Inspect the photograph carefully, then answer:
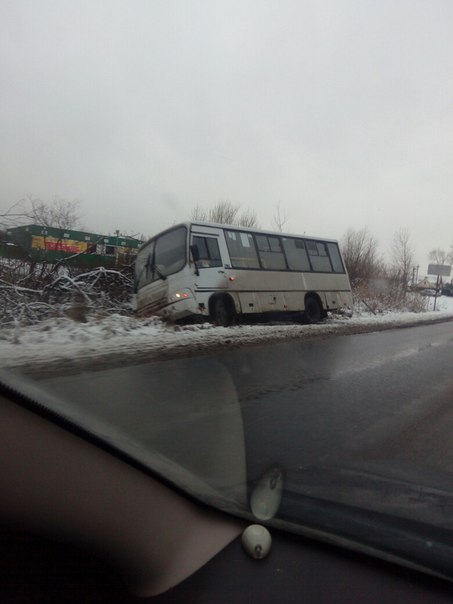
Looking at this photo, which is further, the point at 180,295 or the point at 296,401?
the point at 180,295

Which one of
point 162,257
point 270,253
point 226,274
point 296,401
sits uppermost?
point 270,253

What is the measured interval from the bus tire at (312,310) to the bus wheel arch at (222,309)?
320 centimetres

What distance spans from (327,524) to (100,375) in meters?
4.79

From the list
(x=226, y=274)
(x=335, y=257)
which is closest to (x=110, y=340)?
(x=226, y=274)

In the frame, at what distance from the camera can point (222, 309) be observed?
11.4 meters

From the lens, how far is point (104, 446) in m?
1.63

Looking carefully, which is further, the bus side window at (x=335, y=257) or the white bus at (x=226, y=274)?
the bus side window at (x=335, y=257)

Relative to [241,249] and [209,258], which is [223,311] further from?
[241,249]

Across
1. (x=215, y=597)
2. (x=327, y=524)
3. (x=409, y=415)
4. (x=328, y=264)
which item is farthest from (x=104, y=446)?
(x=328, y=264)

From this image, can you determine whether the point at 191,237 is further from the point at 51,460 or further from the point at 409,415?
the point at 51,460

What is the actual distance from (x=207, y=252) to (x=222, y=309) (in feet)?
4.70

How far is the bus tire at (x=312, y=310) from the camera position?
14.0 m

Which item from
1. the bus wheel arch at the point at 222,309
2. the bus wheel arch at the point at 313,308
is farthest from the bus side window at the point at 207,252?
the bus wheel arch at the point at 313,308

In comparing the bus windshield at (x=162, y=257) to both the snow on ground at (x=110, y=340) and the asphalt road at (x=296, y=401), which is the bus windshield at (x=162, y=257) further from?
the asphalt road at (x=296, y=401)
